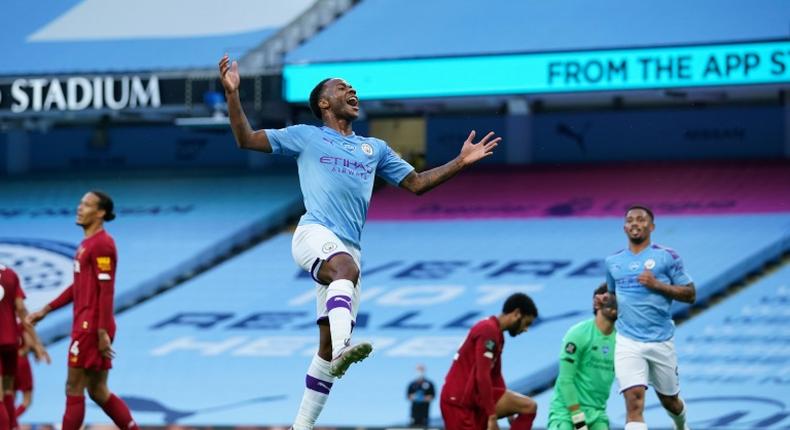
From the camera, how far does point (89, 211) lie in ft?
40.1

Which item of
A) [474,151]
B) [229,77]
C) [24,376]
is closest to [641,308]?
[474,151]

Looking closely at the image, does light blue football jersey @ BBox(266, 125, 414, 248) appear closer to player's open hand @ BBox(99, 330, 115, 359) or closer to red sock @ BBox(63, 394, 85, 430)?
player's open hand @ BBox(99, 330, 115, 359)

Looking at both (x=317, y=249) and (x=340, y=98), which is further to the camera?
(x=340, y=98)

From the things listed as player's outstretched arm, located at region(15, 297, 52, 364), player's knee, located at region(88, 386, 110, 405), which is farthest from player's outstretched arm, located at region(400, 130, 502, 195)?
player's outstretched arm, located at region(15, 297, 52, 364)

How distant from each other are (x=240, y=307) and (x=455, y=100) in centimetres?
577

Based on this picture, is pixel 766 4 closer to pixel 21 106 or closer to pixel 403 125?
pixel 403 125

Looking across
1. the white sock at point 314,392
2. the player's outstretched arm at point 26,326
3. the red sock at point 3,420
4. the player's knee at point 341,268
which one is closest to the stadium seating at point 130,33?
the player's outstretched arm at point 26,326

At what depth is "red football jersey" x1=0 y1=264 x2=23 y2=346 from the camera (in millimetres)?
12481

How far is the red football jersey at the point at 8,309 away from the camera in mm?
12481

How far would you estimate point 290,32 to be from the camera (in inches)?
1092

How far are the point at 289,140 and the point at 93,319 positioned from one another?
152 inches

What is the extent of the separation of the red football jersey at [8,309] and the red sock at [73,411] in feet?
2.67

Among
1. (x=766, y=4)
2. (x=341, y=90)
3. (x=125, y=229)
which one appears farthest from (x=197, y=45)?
(x=341, y=90)

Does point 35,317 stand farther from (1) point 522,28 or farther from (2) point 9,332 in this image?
(1) point 522,28
